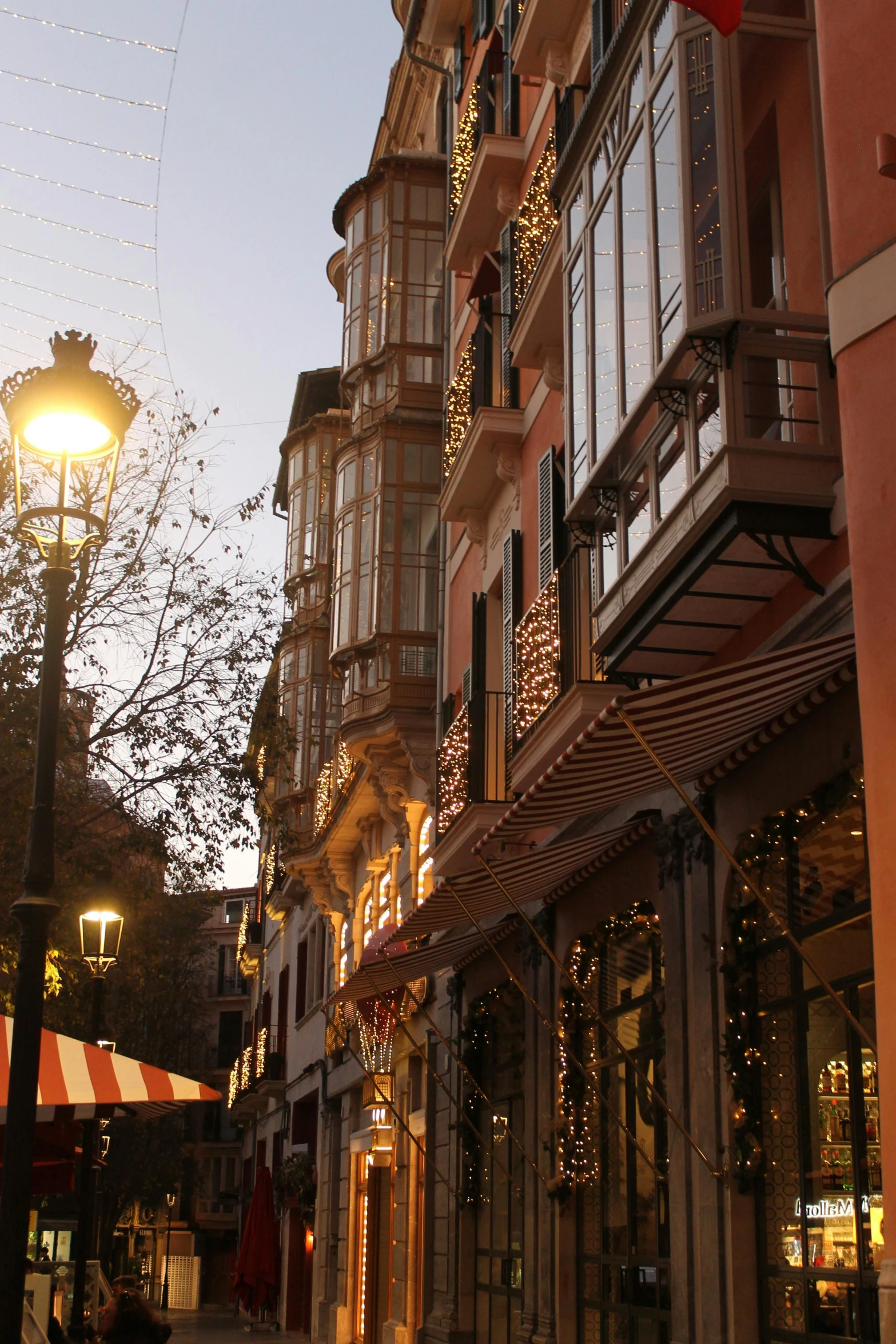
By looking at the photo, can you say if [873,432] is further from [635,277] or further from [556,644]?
[556,644]

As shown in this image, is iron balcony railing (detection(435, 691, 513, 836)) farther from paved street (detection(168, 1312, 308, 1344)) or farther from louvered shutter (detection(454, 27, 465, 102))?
paved street (detection(168, 1312, 308, 1344))

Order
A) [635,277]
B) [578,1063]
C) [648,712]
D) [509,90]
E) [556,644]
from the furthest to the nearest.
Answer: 1. [509,90]
2. [556,644]
3. [578,1063]
4. [635,277]
5. [648,712]

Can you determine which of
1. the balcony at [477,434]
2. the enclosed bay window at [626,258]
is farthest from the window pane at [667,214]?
the balcony at [477,434]

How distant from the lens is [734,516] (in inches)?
316

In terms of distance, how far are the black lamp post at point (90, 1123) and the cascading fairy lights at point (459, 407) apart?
6950mm

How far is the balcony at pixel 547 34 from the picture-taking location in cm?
1468

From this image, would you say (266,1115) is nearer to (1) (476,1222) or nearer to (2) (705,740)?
(1) (476,1222)

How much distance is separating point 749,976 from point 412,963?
20.6 feet

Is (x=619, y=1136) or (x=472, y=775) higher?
(x=472, y=775)

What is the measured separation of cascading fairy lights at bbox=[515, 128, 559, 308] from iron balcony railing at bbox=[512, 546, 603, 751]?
3.57 metres

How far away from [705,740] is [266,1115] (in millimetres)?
39562

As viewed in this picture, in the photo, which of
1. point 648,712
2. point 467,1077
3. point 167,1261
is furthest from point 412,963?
point 167,1261

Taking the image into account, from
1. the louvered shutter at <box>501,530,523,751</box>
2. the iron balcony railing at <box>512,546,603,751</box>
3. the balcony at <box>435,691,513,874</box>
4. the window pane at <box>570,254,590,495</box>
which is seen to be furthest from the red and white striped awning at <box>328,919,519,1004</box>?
the window pane at <box>570,254,590,495</box>

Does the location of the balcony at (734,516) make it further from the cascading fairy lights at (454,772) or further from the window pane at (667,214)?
the cascading fairy lights at (454,772)
